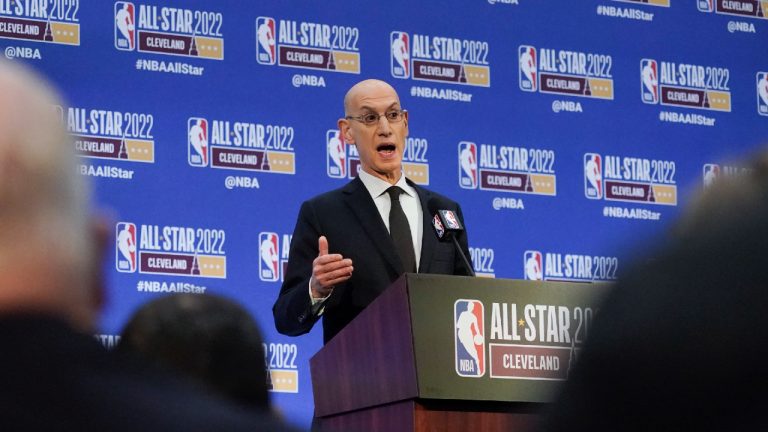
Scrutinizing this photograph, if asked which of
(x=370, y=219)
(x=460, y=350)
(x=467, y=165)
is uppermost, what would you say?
(x=467, y=165)

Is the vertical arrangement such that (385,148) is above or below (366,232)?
above

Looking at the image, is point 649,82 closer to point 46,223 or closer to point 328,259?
point 328,259

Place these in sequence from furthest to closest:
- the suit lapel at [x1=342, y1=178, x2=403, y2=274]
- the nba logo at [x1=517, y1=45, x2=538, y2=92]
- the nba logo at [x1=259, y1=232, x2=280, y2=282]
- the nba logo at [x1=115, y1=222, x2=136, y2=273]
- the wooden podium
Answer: the nba logo at [x1=517, y1=45, x2=538, y2=92] < the nba logo at [x1=259, y1=232, x2=280, y2=282] < the nba logo at [x1=115, y1=222, x2=136, y2=273] < the suit lapel at [x1=342, y1=178, x2=403, y2=274] < the wooden podium

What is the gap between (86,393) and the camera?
23.2 inches

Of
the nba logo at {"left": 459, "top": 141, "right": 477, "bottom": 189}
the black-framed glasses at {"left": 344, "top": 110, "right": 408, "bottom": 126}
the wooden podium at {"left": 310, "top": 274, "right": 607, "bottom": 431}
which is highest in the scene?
the nba logo at {"left": 459, "top": 141, "right": 477, "bottom": 189}

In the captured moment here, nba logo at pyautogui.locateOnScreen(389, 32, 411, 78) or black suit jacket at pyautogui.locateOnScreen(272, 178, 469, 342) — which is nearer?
black suit jacket at pyautogui.locateOnScreen(272, 178, 469, 342)

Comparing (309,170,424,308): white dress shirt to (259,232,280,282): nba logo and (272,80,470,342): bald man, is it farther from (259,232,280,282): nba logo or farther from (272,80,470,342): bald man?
(259,232,280,282): nba logo

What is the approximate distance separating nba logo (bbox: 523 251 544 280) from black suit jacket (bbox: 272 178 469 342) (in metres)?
2.83

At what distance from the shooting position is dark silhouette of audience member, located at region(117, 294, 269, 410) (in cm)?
122

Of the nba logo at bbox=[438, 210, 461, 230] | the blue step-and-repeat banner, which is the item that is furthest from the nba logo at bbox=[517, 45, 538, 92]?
the nba logo at bbox=[438, 210, 461, 230]

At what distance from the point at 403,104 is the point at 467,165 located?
49cm

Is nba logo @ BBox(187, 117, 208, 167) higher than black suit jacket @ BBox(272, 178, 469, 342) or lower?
higher

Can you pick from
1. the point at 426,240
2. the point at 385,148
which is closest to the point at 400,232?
the point at 426,240

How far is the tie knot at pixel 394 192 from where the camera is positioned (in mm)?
3580
